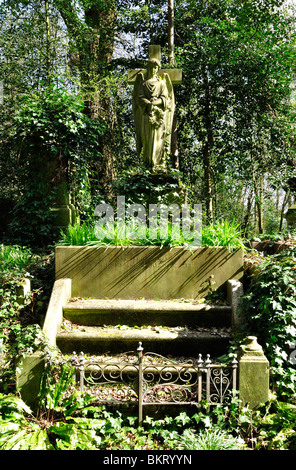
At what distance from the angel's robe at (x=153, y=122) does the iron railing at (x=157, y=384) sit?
4238mm

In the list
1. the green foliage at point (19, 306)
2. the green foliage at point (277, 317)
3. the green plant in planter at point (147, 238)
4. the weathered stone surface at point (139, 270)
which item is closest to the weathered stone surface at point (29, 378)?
the green foliage at point (19, 306)

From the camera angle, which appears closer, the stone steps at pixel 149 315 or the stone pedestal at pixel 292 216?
the stone steps at pixel 149 315

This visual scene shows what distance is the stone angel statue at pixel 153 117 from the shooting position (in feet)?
22.8

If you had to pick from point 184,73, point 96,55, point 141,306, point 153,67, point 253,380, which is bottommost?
point 253,380

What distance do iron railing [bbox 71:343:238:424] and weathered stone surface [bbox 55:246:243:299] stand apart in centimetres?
139

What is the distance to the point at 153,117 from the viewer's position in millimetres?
6961

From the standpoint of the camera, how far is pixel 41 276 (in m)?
5.59

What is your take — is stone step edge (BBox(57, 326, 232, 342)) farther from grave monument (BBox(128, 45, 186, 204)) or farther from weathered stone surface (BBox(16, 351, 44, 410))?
grave monument (BBox(128, 45, 186, 204))

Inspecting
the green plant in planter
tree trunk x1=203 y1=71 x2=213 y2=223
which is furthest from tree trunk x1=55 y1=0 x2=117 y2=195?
the green plant in planter

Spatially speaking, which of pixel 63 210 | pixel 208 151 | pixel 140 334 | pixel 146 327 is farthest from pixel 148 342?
pixel 208 151

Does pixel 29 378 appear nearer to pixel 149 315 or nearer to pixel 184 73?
pixel 149 315

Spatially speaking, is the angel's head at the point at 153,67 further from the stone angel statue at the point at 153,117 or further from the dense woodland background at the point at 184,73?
the dense woodland background at the point at 184,73

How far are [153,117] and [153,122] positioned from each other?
103mm
